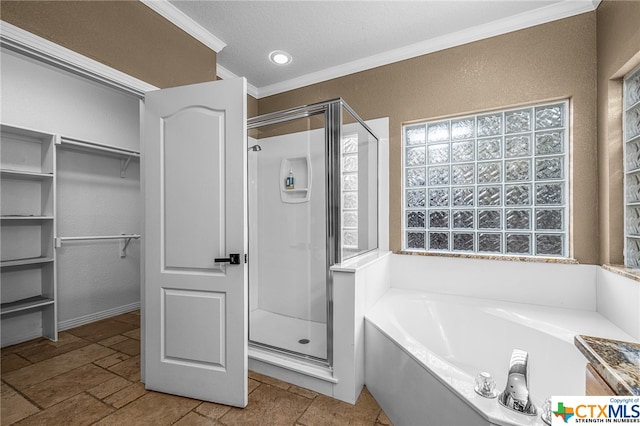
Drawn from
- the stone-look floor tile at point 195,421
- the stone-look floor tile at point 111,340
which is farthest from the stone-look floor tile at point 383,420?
the stone-look floor tile at point 111,340

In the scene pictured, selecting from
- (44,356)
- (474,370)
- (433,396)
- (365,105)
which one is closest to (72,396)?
(44,356)

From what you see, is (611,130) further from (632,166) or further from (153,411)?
(153,411)

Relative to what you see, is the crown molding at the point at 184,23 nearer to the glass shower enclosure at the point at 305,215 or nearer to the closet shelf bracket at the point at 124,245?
the glass shower enclosure at the point at 305,215

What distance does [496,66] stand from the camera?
226 centimetres

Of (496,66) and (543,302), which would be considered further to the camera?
(496,66)

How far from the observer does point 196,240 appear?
1.79m

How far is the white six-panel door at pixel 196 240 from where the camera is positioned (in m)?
1.72

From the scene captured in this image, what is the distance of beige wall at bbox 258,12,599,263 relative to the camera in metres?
2.01

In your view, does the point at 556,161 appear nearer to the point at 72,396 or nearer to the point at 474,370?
the point at 474,370

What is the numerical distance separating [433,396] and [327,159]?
4.85 ft

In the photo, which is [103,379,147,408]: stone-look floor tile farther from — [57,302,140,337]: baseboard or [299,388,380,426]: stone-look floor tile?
[57,302,140,337]: baseboard

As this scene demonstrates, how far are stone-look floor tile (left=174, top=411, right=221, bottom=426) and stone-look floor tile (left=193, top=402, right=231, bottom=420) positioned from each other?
3 centimetres

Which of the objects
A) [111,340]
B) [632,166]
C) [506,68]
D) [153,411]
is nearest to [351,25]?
[506,68]

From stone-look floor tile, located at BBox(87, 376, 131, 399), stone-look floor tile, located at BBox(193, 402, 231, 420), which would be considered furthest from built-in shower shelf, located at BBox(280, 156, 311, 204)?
stone-look floor tile, located at BBox(87, 376, 131, 399)
